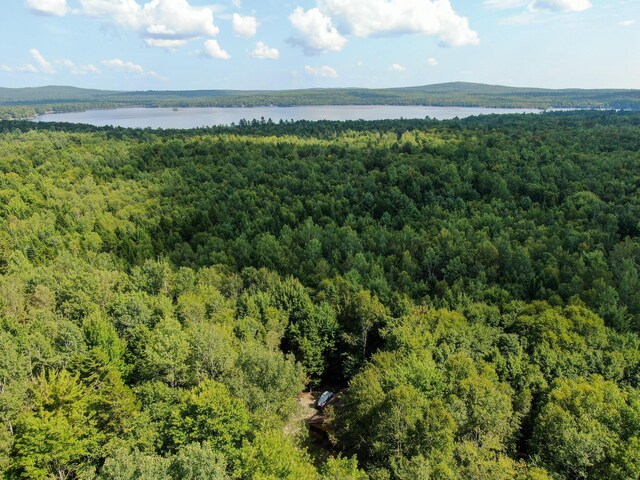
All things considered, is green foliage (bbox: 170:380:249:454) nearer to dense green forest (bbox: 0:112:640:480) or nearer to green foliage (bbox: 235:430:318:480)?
dense green forest (bbox: 0:112:640:480)

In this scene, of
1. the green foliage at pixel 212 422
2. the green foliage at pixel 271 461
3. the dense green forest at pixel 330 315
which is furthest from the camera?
the green foliage at pixel 212 422

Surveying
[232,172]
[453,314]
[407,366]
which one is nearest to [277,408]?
[407,366]

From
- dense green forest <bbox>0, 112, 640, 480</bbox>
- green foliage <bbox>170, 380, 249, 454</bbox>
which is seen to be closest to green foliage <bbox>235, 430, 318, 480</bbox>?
dense green forest <bbox>0, 112, 640, 480</bbox>

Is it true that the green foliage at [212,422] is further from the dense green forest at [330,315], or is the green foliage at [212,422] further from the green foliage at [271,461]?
the green foliage at [271,461]

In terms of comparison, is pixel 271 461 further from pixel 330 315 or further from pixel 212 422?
pixel 330 315

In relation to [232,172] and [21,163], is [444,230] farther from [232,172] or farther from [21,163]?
[21,163]

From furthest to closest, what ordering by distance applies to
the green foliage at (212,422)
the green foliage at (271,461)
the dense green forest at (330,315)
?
the green foliage at (212,422), the dense green forest at (330,315), the green foliage at (271,461)

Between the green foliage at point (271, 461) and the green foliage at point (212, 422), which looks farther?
the green foliage at point (212, 422)

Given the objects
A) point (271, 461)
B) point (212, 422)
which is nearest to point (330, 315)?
point (212, 422)

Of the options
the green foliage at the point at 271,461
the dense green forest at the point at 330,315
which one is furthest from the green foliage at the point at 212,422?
the green foliage at the point at 271,461
